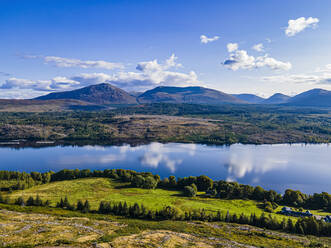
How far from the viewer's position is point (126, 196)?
9694cm

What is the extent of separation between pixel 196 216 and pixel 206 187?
32.6 meters

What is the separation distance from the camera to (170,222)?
2867 inches

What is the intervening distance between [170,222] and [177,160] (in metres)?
105

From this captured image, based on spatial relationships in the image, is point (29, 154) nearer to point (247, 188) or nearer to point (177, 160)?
point (177, 160)

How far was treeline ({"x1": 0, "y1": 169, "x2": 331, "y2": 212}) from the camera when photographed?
9225 cm

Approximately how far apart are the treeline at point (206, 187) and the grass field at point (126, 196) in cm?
377

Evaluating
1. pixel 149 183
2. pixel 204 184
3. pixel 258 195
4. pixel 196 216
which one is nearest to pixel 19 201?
pixel 149 183

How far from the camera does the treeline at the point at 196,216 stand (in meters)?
69.9

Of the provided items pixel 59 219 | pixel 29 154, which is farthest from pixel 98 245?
pixel 29 154

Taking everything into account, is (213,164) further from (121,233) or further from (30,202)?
(121,233)

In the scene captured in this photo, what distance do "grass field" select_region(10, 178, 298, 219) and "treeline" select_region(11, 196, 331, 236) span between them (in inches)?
184

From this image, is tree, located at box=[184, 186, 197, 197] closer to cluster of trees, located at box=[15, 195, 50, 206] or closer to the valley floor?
the valley floor

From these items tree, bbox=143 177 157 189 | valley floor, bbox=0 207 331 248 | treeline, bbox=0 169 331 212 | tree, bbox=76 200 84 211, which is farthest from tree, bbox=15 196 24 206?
tree, bbox=143 177 157 189

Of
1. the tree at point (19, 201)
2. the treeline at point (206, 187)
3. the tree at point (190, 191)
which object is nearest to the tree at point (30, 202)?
the tree at point (19, 201)
